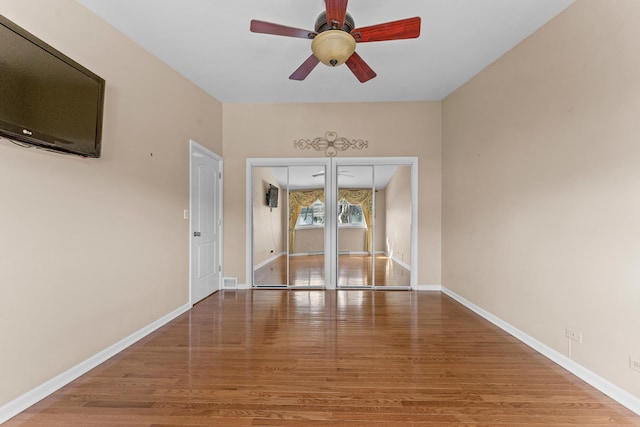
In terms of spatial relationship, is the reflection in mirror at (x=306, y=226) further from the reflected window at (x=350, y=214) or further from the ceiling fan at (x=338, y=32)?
the ceiling fan at (x=338, y=32)

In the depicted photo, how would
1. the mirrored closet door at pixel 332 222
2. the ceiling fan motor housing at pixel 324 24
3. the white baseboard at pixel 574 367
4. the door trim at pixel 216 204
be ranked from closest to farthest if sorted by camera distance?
1. the white baseboard at pixel 574 367
2. the ceiling fan motor housing at pixel 324 24
3. the door trim at pixel 216 204
4. the mirrored closet door at pixel 332 222

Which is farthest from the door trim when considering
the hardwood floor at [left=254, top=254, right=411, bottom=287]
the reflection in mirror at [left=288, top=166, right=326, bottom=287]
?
the reflection in mirror at [left=288, top=166, right=326, bottom=287]

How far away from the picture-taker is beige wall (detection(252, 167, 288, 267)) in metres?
4.82

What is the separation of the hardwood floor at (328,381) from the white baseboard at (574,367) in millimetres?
53

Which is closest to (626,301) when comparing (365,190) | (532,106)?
(532,106)

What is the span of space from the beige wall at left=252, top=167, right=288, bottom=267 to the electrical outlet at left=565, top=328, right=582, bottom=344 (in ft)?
12.3

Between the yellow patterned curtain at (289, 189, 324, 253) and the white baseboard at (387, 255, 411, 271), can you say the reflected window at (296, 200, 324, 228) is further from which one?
the white baseboard at (387, 255, 411, 271)

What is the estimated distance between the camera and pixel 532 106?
2.69m

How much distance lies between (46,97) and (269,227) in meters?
3.43

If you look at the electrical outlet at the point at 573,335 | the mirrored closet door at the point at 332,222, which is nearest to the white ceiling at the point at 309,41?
the mirrored closet door at the point at 332,222

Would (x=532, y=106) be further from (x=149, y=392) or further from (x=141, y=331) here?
(x=141, y=331)

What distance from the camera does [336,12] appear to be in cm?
198

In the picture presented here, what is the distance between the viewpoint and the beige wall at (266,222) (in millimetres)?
4816

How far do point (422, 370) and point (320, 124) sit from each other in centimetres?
370
